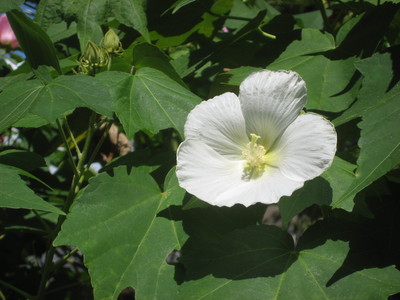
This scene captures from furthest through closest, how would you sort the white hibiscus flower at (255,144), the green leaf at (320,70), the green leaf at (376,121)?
the green leaf at (320,70), the white hibiscus flower at (255,144), the green leaf at (376,121)

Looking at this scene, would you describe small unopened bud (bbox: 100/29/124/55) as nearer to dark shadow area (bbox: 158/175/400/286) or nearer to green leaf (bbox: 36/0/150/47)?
green leaf (bbox: 36/0/150/47)

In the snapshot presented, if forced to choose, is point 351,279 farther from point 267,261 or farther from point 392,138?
point 392,138

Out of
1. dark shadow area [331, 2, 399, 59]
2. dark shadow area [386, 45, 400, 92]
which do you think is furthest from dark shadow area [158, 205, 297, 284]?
dark shadow area [331, 2, 399, 59]

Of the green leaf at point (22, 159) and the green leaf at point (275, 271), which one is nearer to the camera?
the green leaf at point (275, 271)

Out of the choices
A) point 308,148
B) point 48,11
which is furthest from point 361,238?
point 48,11

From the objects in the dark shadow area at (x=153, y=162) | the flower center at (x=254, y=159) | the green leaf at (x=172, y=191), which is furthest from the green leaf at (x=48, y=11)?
the flower center at (x=254, y=159)

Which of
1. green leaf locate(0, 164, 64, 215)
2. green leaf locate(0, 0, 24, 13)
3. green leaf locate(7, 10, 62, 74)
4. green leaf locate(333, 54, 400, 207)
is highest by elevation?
green leaf locate(0, 0, 24, 13)

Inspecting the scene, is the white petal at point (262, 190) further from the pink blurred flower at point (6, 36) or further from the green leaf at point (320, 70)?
the pink blurred flower at point (6, 36)
